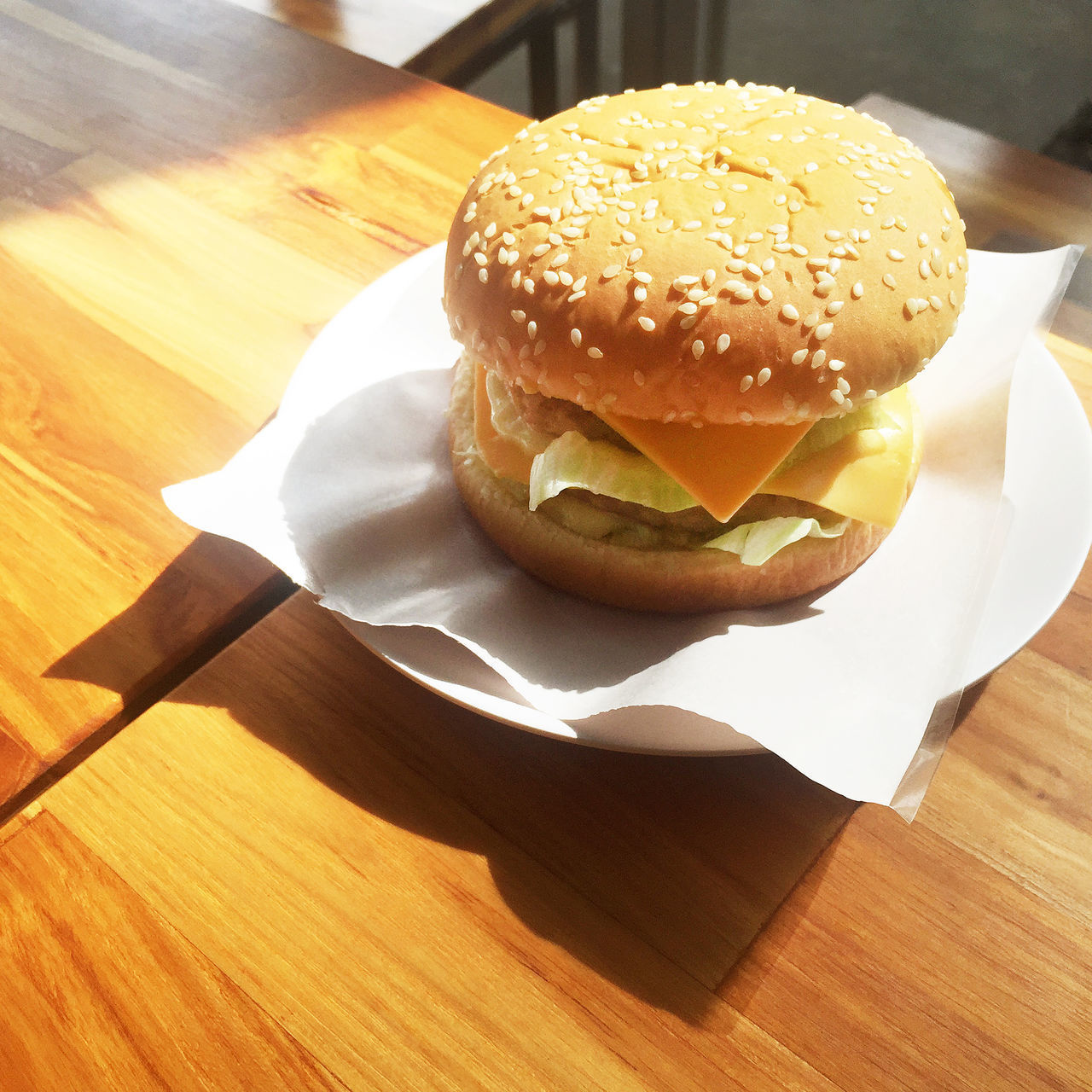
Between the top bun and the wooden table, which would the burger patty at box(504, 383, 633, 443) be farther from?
the wooden table

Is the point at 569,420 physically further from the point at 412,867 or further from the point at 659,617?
the point at 412,867

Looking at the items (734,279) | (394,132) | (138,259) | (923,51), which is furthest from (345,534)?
(923,51)

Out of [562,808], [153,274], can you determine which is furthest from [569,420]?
[153,274]

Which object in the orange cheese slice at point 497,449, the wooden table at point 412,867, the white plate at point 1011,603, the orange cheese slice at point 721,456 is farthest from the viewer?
the orange cheese slice at point 497,449

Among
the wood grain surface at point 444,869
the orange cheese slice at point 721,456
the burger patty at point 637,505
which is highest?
the orange cheese slice at point 721,456

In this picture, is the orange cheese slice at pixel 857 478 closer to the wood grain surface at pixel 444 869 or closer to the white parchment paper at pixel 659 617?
the white parchment paper at pixel 659 617

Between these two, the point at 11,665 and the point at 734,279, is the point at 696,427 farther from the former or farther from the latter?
the point at 11,665

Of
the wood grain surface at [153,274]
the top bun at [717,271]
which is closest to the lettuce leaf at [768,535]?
the top bun at [717,271]
